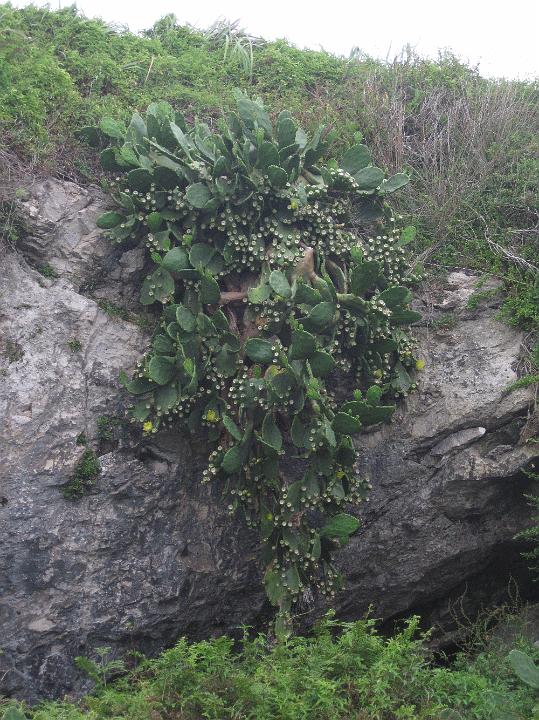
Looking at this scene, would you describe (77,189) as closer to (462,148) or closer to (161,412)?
(161,412)

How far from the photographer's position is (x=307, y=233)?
5270 mm

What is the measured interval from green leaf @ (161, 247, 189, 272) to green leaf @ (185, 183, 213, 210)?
0.31 meters

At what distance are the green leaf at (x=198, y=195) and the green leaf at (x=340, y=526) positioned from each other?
214 cm

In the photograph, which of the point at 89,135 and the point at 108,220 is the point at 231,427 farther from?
the point at 89,135

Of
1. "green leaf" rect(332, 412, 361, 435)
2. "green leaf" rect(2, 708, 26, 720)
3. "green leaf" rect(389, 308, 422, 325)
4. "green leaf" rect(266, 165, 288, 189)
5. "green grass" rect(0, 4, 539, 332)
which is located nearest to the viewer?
"green leaf" rect(2, 708, 26, 720)

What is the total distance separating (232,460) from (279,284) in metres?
1.12

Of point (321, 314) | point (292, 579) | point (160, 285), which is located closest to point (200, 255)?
point (160, 285)

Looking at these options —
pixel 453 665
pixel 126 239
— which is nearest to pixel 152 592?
pixel 453 665

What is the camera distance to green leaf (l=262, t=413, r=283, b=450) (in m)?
4.55

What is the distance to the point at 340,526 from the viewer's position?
15.2ft

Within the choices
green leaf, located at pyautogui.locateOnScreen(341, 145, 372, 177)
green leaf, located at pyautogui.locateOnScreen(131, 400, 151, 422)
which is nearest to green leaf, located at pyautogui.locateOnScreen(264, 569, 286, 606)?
green leaf, located at pyautogui.locateOnScreen(131, 400, 151, 422)

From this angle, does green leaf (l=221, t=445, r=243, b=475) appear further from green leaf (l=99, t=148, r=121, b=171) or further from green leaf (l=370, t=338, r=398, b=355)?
green leaf (l=99, t=148, r=121, b=171)

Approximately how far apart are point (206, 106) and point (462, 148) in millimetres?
2224

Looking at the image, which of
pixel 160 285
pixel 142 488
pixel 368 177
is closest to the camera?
pixel 142 488
